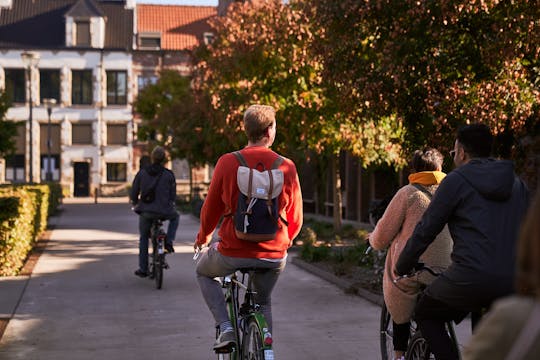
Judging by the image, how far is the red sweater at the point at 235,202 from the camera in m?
5.49

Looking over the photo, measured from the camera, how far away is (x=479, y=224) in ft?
14.0

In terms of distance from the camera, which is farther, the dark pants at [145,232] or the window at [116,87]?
the window at [116,87]

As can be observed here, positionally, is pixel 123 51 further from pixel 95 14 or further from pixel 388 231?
pixel 388 231

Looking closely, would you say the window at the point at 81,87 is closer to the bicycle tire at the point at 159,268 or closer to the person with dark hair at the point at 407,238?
the bicycle tire at the point at 159,268

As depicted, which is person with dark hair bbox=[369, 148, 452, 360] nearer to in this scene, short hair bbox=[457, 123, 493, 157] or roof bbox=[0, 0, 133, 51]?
short hair bbox=[457, 123, 493, 157]

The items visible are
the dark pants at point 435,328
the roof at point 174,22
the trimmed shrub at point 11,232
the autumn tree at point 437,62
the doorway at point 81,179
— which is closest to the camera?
the dark pants at point 435,328

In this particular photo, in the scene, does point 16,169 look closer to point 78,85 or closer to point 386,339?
point 78,85

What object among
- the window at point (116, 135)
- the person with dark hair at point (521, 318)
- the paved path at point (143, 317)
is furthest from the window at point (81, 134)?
the person with dark hair at point (521, 318)

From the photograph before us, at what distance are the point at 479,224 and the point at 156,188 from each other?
336 inches

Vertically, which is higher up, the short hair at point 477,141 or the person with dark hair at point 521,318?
the short hair at point 477,141

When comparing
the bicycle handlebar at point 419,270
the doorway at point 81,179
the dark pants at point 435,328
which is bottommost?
the doorway at point 81,179

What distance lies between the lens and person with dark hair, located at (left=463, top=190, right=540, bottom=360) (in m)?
1.73

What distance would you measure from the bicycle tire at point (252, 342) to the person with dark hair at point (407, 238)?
806 millimetres

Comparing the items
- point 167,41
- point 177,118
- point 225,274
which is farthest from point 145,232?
point 167,41
